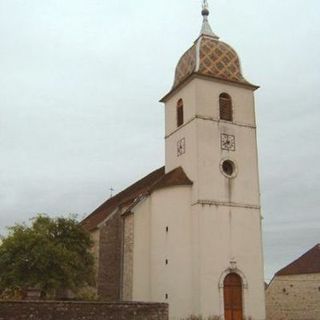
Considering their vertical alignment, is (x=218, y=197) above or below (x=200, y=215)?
above

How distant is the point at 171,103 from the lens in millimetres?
29641

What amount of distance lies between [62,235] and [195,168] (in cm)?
749

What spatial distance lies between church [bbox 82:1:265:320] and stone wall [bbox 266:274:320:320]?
31.1 ft

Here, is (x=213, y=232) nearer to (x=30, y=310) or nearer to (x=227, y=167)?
(x=227, y=167)

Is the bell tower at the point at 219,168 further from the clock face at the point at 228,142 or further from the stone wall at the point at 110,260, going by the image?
the stone wall at the point at 110,260

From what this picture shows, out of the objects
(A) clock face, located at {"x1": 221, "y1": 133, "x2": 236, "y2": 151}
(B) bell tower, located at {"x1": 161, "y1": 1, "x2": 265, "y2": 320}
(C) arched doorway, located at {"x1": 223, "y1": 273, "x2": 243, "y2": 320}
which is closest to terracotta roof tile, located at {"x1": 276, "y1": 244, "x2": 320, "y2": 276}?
(B) bell tower, located at {"x1": 161, "y1": 1, "x2": 265, "y2": 320}

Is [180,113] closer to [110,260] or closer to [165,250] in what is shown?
[165,250]

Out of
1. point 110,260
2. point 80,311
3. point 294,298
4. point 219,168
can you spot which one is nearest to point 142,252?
point 110,260

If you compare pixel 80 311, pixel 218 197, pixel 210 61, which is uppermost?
pixel 210 61

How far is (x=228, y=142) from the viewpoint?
26.8 m

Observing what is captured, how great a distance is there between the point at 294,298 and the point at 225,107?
15132mm

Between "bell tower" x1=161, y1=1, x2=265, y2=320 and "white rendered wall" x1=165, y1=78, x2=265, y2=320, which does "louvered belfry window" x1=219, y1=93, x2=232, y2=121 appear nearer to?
"bell tower" x1=161, y1=1, x2=265, y2=320

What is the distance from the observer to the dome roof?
2781cm

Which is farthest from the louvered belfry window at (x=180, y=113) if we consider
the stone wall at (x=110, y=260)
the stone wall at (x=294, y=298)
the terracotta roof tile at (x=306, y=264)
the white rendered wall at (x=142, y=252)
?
the terracotta roof tile at (x=306, y=264)
